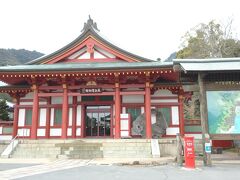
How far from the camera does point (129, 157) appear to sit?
15281 millimetres

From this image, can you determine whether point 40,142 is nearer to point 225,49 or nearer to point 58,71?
point 58,71

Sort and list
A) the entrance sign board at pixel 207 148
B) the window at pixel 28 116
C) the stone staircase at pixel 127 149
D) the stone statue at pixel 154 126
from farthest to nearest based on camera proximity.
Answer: the window at pixel 28 116, the stone statue at pixel 154 126, the stone staircase at pixel 127 149, the entrance sign board at pixel 207 148

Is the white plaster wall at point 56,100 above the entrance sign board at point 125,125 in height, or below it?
above

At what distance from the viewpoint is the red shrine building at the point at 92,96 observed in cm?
1836

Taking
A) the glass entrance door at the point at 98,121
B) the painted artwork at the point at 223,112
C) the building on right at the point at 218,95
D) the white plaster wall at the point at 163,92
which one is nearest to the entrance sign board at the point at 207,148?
the building on right at the point at 218,95

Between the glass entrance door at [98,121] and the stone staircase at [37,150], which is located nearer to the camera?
the stone staircase at [37,150]

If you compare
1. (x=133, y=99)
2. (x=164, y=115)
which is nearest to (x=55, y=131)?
(x=133, y=99)

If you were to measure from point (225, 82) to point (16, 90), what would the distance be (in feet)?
47.7

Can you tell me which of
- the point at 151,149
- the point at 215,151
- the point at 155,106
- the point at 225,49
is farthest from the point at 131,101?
the point at 225,49

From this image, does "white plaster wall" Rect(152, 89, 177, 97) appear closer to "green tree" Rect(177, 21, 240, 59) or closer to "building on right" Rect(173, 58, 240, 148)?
"building on right" Rect(173, 58, 240, 148)

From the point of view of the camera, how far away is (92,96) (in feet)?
66.7

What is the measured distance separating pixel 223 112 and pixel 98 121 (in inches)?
405

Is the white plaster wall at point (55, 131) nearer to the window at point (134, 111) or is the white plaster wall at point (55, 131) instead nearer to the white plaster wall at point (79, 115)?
the white plaster wall at point (79, 115)

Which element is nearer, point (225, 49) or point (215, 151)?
point (215, 151)
